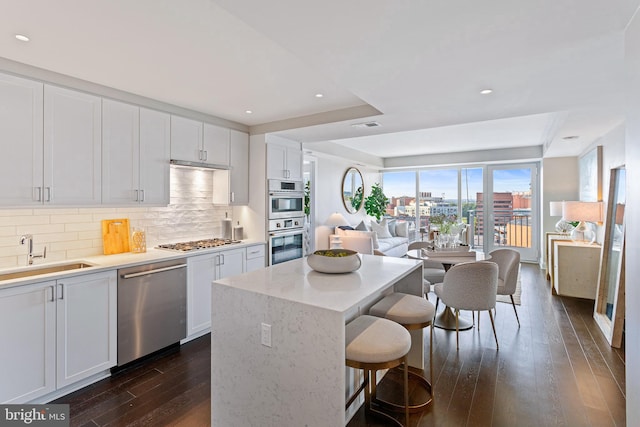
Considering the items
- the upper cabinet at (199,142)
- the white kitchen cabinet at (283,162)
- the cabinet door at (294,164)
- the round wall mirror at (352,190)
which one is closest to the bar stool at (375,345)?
the upper cabinet at (199,142)

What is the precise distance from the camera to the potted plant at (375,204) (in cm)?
812

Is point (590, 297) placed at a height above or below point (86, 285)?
below

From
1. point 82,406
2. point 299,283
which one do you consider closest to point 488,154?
point 299,283

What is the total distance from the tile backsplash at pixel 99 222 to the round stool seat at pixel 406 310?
104 inches

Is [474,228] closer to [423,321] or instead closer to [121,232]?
[423,321]

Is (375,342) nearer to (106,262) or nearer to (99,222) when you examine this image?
(106,262)

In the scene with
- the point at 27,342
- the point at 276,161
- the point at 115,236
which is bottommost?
the point at 27,342

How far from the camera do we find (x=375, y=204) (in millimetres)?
8164

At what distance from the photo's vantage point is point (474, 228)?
314 inches

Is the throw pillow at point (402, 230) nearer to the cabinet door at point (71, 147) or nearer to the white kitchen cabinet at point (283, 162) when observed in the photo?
the white kitchen cabinet at point (283, 162)

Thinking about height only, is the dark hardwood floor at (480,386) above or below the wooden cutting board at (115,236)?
below

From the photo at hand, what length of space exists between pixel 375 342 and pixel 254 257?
8.68ft

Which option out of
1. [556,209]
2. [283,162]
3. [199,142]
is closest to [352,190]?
[283,162]

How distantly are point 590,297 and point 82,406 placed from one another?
225 inches
